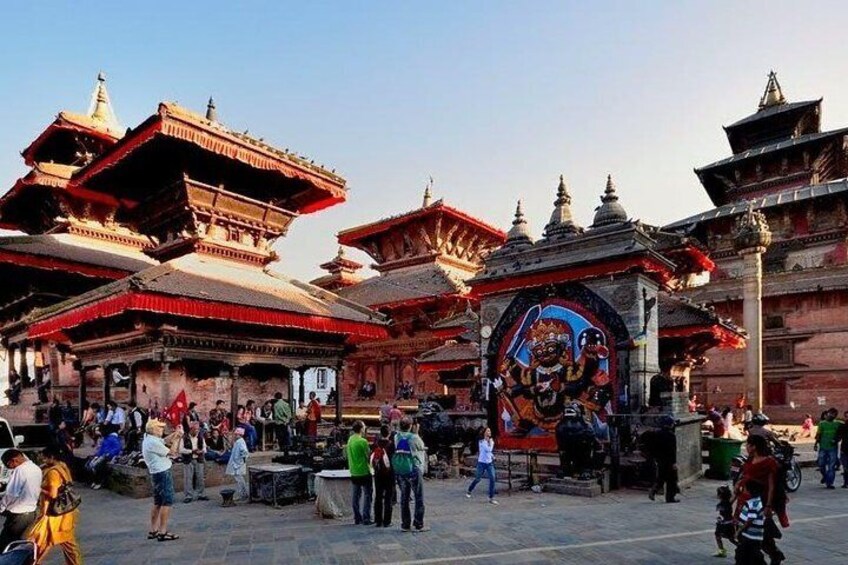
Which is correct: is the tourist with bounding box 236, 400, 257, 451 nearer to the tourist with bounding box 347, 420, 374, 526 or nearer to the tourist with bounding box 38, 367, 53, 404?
the tourist with bounding box 347, 420, 374, 526

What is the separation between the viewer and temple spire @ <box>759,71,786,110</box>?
35.4 m

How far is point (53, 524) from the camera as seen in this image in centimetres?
561

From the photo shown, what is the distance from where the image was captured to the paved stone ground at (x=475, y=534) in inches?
262

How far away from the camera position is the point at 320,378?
56062 millimetres

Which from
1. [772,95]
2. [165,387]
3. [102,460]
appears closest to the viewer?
[102,460]

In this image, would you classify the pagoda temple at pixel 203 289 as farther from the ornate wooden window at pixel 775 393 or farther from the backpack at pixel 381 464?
the ornate wooden window at pixel 775 393

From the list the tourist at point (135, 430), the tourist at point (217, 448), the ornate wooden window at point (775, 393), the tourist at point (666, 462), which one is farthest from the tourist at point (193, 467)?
the ornate wooden window at point (775, 393)

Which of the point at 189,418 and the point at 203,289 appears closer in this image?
the point at 189,418

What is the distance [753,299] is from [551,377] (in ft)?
42.3

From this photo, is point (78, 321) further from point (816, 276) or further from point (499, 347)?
point (816, 276)

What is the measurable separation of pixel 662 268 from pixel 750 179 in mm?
25669

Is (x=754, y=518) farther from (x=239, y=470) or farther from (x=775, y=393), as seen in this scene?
(x=775, y=393)

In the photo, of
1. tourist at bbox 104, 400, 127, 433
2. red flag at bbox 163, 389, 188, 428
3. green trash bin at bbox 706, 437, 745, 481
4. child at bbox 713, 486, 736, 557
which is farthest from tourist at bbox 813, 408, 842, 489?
tourist at bbox 104, 400, 127, 433

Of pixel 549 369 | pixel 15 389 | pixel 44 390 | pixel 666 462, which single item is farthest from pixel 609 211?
pixel 15 389
